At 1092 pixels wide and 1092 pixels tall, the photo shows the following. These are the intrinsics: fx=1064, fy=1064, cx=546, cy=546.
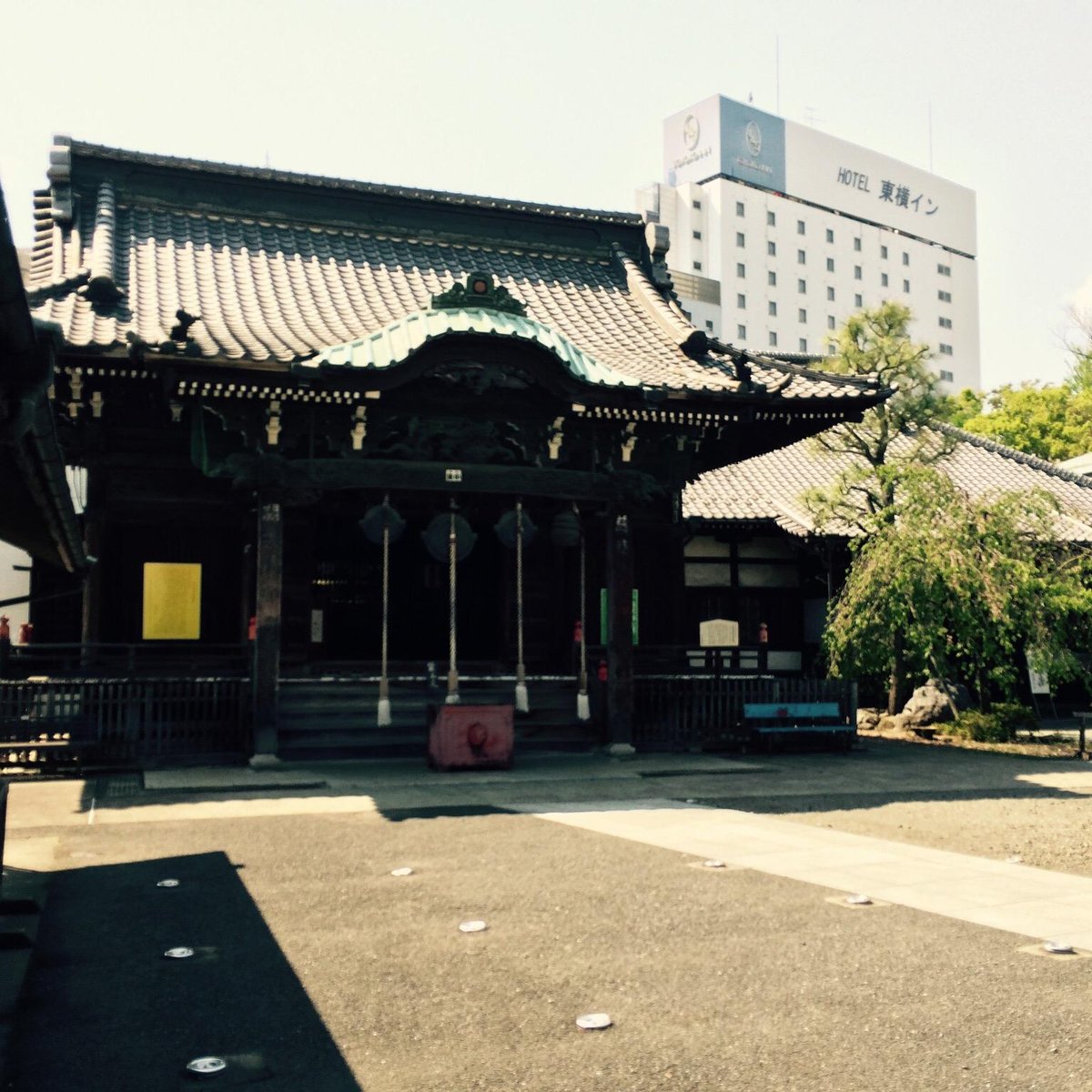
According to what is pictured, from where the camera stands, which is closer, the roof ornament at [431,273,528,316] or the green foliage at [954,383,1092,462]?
the roof ornament at [431,273,528,316]

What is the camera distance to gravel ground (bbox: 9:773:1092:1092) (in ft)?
13.2

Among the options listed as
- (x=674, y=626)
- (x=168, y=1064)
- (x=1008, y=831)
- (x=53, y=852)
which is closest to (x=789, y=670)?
(x=674, y=626)

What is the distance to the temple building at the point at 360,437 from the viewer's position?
555 inches

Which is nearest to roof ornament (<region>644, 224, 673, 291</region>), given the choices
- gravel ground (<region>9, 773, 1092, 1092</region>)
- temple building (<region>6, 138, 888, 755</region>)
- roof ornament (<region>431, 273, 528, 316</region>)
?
temple building (<region>6, 138, 888, 755</region>)

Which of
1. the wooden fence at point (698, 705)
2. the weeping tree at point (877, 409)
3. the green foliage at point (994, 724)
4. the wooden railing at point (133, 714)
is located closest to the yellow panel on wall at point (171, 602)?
the wooden railing at point (133, 714)

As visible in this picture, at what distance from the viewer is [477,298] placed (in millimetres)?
14797

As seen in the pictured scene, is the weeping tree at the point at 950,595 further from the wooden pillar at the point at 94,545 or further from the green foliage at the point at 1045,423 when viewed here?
the green foliage at the point at 1045,423

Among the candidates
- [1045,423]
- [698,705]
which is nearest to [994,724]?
[698,705]

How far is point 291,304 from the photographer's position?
56.3ft

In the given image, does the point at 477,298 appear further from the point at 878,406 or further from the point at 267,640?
the point at 878,406

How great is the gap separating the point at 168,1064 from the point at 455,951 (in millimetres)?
1751

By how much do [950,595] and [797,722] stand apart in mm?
3685

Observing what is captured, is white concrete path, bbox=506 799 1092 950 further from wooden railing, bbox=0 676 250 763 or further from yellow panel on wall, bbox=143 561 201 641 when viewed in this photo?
yellow panel on wall, bbox=143 561 201 641

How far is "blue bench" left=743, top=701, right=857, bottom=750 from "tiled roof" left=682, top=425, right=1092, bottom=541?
19.6ft
